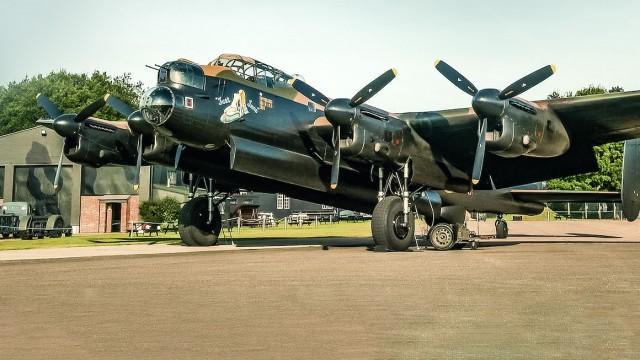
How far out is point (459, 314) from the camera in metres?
7.54

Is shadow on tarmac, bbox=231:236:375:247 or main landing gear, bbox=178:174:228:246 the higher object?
main landing gear, bbox=178:174:228:246

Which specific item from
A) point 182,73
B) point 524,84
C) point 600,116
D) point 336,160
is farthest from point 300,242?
point 600,116

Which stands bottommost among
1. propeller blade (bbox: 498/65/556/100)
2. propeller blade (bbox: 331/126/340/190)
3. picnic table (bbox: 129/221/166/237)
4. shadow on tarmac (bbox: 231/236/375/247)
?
shadow on tarmac (bbox: 231/236/375/247)

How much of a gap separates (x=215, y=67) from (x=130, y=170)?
121ft

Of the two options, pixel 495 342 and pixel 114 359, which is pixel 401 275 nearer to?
pixel 495 342

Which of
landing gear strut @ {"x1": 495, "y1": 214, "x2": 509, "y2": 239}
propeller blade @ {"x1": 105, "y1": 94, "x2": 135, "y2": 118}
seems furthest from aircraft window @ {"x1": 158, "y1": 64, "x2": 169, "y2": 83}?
landing gear strut @ {"x1": 495, "y1": 214, "x2": 509, "y2": 239}

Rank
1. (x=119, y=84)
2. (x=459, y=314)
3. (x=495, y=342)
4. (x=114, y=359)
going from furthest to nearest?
(x=119, y=84) → (x=459, y=314) → (x=495, y=342) → (x=114, y=359)

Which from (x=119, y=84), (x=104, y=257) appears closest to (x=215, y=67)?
(x=104, y=257)

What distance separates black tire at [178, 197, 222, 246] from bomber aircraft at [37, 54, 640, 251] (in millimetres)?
47

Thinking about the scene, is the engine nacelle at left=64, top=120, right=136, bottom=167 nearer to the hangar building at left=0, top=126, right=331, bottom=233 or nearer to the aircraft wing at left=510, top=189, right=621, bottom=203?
the aircraft wing at left=510, top=189, right=621, bottom=203

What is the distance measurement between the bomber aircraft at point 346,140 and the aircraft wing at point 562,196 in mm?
5409

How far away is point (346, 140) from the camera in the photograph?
1992 cm

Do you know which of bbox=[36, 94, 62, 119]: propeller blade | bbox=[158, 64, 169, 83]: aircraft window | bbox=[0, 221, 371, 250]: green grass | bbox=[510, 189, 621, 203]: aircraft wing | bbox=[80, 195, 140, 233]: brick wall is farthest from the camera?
bbox=[80, 195, 140, 233]: brick wall

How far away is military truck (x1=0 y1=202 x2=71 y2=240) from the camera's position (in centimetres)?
3462
